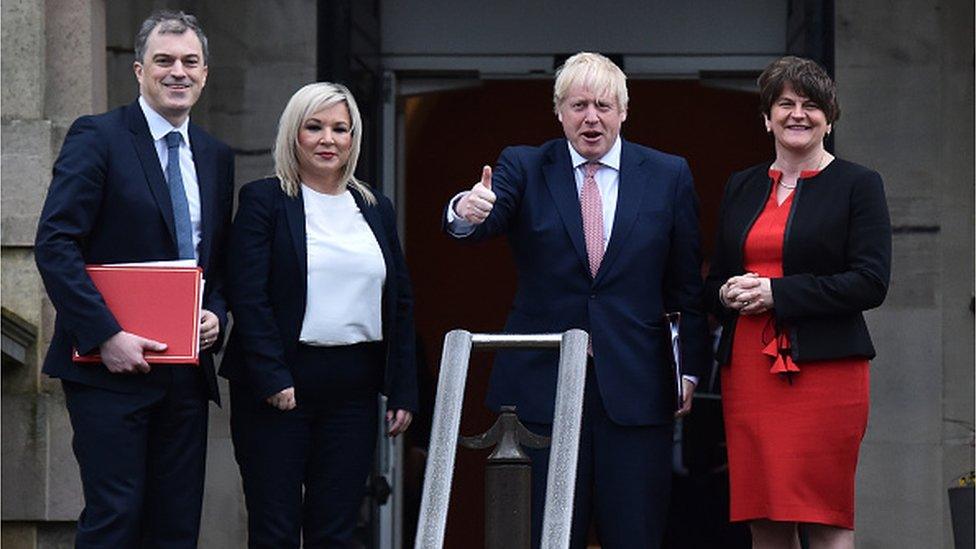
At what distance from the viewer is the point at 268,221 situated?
6.82 meters

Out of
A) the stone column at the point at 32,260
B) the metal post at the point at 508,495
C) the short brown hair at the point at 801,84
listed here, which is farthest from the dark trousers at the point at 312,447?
the metal post at the point at 508,495

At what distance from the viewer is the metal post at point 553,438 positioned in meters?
5.15

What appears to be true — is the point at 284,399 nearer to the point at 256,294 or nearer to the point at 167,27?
the point at 256,294

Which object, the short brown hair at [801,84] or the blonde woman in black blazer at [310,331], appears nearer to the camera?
the short brown hair at [801,84]

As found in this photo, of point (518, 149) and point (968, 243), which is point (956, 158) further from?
point (518, 149)

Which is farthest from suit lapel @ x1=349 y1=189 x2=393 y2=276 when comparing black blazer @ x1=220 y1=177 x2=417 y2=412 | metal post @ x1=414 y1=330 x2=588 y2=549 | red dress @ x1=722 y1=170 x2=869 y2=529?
metal post @ x1=414 y1=330 x2=588 y2=549

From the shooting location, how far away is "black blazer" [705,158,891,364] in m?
6.52

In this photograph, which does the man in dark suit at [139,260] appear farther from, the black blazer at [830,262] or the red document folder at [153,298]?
the black blazer at [830,262]

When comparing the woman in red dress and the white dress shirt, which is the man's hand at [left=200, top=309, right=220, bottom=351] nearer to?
the white dress shirt

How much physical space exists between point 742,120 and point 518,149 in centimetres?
789

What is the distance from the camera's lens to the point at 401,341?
6977 mm

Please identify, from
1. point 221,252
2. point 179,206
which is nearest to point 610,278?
point 221,252

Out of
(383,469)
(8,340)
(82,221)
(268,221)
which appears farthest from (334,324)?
(383,469)

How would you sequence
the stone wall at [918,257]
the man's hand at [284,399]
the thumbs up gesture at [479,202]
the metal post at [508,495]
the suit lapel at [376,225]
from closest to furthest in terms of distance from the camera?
the metal post at [508,495], the thumbs up gesture at [479,202], the man's hand at [284,399], the suit lapel at [376,225], the stone wall at [918,257]
